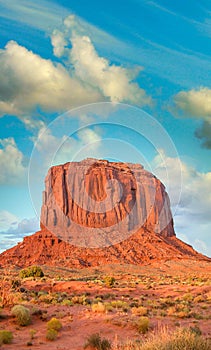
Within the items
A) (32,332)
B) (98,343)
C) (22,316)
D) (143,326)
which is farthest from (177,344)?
(22,316)

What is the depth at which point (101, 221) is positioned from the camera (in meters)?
106

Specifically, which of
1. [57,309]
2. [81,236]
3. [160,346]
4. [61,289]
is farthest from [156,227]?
[160,346]

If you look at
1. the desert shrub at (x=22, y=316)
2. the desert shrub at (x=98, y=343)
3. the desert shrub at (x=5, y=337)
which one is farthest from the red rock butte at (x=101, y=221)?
the desert shrub at (x=98, y=343)

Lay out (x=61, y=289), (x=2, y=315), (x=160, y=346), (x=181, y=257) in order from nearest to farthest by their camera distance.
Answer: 1. (x=160, y=346)
2. (x=2, y=315)
3. (x=61, y=289)
4. (x=181, y=257)

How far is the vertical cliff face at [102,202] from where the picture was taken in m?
105

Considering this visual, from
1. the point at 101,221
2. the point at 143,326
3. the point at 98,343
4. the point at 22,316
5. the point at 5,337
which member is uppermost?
the point at 101,221

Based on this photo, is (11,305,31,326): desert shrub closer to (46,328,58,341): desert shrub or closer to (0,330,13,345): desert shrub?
(46,328,58,341): desert shrub

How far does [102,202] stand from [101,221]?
6.75 meters

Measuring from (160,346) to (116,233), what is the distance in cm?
9167

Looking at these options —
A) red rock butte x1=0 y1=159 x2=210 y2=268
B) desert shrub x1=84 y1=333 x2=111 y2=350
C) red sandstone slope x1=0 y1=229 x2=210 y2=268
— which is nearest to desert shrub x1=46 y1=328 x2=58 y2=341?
desert shrub x1=84 y1=333 x2=111 y2=350

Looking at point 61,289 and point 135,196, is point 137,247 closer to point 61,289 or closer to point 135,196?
point 135,196

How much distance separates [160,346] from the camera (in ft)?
31.4

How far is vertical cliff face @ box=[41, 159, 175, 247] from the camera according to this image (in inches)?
4151

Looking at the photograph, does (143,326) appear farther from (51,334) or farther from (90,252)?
(90,252)
